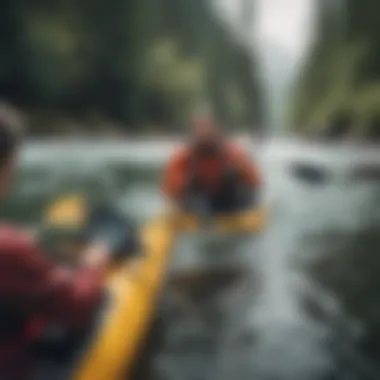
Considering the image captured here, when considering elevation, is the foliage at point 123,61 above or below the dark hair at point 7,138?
above

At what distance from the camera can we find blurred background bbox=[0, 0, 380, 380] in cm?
121

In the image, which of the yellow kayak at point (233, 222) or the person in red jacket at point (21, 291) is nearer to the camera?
the person in red jacket at point (21, 291)

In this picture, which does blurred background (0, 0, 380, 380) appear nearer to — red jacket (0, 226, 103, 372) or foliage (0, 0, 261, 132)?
foliage (0, 0, 261, 132)

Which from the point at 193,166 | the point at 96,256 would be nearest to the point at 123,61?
the point at 193,166

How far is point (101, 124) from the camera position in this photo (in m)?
1.29

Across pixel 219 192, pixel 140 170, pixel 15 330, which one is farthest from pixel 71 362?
pixel 219 192

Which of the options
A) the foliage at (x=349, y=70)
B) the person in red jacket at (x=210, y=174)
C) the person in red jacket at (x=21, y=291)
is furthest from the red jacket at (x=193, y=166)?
the person in red jacket at (x=21, y=291)

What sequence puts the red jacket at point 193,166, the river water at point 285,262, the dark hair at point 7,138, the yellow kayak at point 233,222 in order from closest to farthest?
the dark hair at point 7,138 < the river water at point 285,262 < the red jacket at point 193,166 < the yellow kayak at point 233,222

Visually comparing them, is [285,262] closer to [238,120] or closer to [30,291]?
[238,120]

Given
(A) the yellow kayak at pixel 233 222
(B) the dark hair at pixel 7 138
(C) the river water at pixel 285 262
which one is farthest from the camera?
(A) the yellow kayak at pixel 233 222

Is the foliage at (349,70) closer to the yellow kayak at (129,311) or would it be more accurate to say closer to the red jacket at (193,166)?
the red jacket at (193,166)

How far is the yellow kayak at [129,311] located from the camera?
108 cm

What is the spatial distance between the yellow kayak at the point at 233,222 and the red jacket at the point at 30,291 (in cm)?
38

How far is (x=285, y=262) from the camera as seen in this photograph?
1360 millimetres
